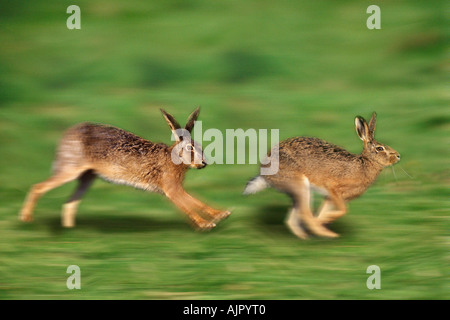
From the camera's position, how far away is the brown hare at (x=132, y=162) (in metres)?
8.67

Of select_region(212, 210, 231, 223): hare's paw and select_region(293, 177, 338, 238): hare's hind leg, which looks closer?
select_region(293, 177, 338, 238): hare's hind leg

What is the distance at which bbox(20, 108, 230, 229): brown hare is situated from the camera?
28.5 feet

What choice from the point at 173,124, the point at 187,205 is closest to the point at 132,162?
the point at 173,124

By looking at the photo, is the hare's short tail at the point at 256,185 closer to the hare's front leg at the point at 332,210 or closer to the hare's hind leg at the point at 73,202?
the hare's front leg at the point at 332,210

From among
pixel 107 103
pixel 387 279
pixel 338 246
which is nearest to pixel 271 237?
pixel 338 246

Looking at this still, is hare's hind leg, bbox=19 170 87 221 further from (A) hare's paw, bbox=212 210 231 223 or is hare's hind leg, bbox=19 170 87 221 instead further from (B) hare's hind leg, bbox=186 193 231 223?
(A) hare's paw, bbox=212 210 231 223

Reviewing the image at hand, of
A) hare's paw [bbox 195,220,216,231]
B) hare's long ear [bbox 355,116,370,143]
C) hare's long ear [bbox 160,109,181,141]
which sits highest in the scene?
hare's long ear [bbox 355,116,370,143]

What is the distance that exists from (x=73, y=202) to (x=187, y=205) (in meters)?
1.14

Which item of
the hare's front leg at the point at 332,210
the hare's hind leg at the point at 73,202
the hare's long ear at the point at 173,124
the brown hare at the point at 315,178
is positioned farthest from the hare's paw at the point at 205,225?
the hare's hind leg at the point at 73,202

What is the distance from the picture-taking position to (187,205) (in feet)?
28.7

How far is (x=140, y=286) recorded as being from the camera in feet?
24.4

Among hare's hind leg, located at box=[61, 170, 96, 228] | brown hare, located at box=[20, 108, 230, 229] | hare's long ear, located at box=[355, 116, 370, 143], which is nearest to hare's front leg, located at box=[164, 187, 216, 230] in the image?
brown hare, located at box=[20, 108, 230, 229]

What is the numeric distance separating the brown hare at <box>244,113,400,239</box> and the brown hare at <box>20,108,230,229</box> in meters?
0.56

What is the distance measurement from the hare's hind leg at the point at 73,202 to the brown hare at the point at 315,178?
1.58m
